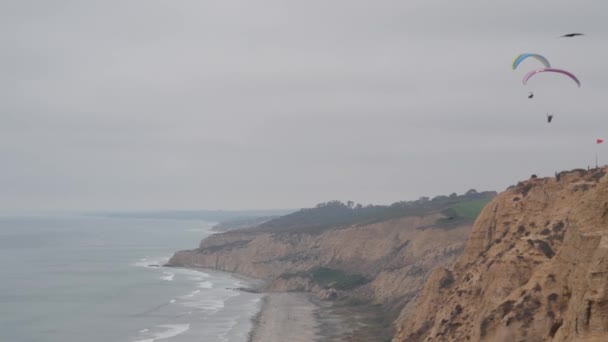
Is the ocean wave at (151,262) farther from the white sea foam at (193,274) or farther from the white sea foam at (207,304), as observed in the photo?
the white sea foam at (207,304)

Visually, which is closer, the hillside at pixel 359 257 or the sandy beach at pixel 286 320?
the sandy beach at pixel 286 320

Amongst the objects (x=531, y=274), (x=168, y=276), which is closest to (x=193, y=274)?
(x=168, y=276)

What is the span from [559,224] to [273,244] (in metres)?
106

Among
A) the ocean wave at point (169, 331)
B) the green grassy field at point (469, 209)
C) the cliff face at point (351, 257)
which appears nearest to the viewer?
the ocean wave at point (169, 331)

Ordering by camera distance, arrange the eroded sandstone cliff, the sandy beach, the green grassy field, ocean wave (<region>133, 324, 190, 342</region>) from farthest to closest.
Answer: the green grassy field < the eroded sandstone cliff < ocean wave (<region>133, 324, 190, 342</region>) < the sandy beach

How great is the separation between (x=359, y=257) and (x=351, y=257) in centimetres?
188

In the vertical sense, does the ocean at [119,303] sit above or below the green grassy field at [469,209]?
below

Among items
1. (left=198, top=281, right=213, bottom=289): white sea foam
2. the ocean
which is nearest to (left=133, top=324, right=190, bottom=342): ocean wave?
the ocean

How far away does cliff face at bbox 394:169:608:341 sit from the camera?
19812 mm

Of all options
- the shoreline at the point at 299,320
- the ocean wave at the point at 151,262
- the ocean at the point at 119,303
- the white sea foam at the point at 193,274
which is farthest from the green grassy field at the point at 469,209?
the ocean wave at the point at 151,262

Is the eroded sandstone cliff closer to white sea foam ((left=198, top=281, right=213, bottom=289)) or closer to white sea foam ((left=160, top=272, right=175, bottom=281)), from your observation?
white sea foam ((left=198, top=281, right=213, bottom=289))

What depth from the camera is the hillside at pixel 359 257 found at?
80.9 metres

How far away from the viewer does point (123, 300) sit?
297 feet

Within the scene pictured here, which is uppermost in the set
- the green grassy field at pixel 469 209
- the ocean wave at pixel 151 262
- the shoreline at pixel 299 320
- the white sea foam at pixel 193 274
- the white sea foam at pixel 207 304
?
the green grassy field at pixel 469 209
